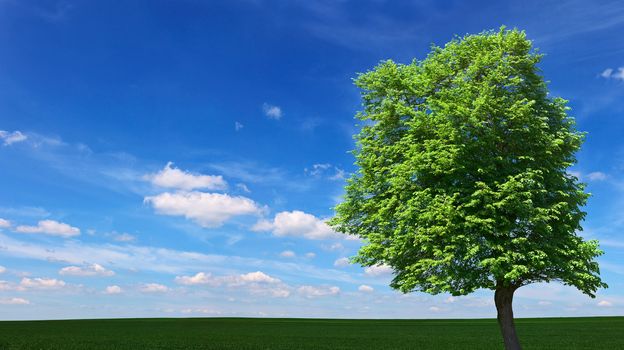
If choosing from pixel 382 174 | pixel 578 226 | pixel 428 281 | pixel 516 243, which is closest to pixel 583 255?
pixel 578 226

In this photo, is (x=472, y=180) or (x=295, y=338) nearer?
(x=472, y=180)

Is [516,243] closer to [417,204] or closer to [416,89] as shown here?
[417,204]

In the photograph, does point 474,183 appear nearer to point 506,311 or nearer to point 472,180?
point 472,180

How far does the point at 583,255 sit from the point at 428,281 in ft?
24.1

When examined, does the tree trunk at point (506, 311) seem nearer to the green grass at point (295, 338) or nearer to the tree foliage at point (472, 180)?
the tree foliage at point (472, 180)

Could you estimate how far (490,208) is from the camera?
22312mm

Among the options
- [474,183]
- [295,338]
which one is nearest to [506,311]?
[474,183]

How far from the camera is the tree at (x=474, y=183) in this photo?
72.1ft

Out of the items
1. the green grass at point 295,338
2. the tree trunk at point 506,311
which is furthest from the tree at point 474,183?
the green grass at point 295,338

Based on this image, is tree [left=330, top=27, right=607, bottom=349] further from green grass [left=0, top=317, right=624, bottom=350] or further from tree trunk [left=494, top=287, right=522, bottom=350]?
green grass [left=0, top=317, right=624, bottom=350]

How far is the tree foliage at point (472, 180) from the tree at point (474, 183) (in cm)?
6

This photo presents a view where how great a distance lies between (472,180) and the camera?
76.4 feet

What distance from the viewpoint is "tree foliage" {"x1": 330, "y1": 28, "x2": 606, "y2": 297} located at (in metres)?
22.0

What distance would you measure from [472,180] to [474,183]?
17 centimetres
